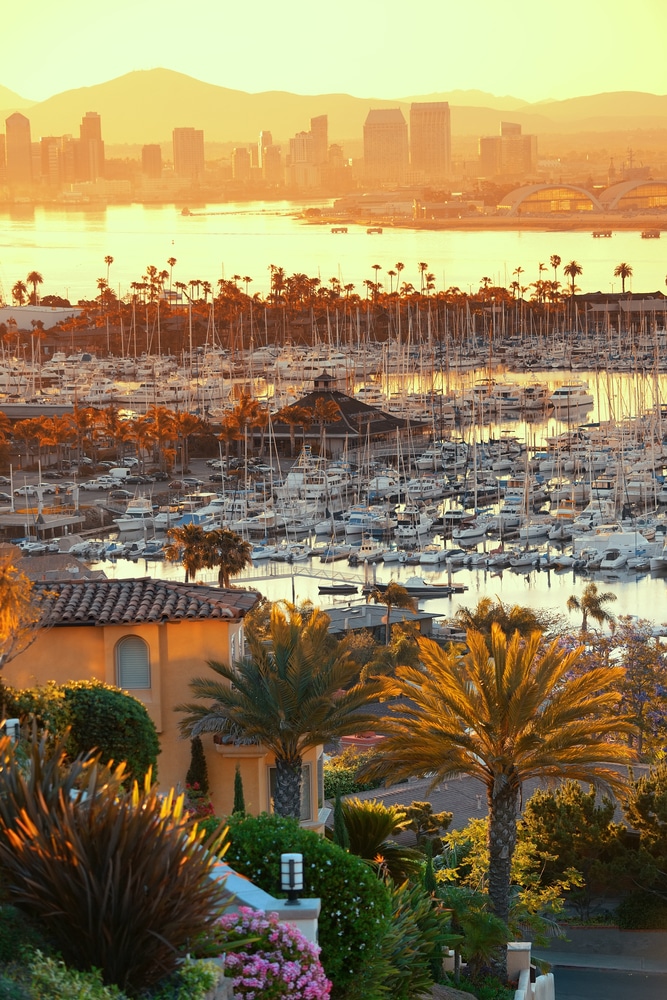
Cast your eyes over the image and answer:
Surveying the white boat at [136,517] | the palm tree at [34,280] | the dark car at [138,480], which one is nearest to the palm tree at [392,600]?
the white boat at [136,517]

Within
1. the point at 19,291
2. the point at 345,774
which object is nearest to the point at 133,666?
the point at 345,774

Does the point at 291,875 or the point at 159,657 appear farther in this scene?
the point at 159,657

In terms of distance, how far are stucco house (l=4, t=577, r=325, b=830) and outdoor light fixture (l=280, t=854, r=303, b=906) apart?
14.9 ft

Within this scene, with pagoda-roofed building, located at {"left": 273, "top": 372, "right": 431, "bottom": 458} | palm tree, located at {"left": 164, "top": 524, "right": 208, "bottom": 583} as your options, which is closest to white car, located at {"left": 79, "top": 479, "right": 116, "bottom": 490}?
pagoda-roofed building, located at {"left": 273, "top": 372, "right": 431, "bottom": 458}

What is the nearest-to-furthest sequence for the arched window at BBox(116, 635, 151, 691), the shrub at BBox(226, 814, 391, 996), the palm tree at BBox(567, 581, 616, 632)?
the shrub at BBox(226, 814, 391, 996) < the arched window at BBox(116, 635, 151, 691) < the palm tree at BBox(567, 581, 616, 632)

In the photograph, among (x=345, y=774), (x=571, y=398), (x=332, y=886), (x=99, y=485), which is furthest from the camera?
(x=571, y=398)

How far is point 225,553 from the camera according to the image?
31.0m

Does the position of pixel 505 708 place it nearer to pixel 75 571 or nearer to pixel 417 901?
pixel 417 901

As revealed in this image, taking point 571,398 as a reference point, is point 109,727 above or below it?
below

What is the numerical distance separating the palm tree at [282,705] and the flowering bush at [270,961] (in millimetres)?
4872

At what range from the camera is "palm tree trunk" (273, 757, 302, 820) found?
12.3 m

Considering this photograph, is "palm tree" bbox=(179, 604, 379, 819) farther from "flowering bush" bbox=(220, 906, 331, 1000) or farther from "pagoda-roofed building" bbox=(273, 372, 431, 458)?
"pagoda-roofed building" bbox=(273, 372, 431, 458)

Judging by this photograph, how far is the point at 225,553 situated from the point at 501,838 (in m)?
18.5

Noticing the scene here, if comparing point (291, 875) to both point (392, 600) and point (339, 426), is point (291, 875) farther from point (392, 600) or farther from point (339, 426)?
point (339, 426)
